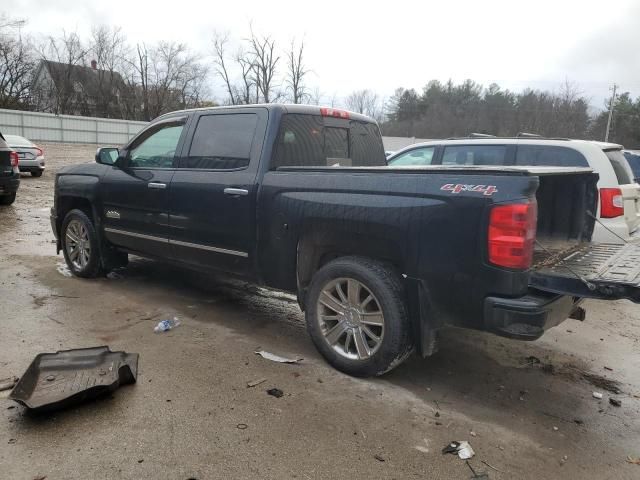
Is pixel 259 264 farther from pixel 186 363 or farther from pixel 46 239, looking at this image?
pixel 46 239

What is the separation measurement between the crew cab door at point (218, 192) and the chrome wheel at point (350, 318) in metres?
0.88

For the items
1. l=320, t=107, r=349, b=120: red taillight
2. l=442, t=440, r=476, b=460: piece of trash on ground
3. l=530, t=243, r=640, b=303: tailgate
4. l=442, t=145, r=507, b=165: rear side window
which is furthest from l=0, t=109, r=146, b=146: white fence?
l=442, t=440, r=476, b=460: piece of trash on ground

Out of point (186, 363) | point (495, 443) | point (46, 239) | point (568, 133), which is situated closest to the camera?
point (495, 443)

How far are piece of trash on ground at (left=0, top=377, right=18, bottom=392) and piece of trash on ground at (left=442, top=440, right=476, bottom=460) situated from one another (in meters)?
2.83

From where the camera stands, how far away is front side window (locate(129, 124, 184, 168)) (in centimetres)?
516

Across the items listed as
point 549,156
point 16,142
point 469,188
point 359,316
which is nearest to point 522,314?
point 469,188

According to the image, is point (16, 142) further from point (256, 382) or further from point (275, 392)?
point (275, 392)

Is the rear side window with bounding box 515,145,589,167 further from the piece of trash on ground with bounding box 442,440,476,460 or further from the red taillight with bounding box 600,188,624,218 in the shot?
the piece of trash on ground with bounding box 442,440,476,460

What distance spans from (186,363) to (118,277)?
2825 mm

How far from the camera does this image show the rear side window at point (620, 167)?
5.51 metres

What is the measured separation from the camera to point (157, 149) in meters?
5.36

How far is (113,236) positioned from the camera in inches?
228

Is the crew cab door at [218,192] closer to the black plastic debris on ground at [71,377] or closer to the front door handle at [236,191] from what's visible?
the front door handle at [236,191]

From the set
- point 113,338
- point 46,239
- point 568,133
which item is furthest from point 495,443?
point 568,133
